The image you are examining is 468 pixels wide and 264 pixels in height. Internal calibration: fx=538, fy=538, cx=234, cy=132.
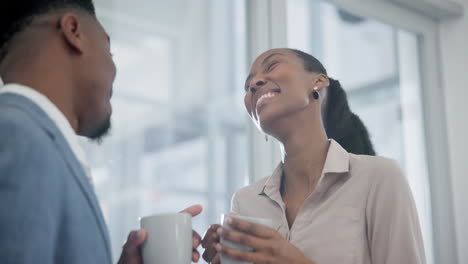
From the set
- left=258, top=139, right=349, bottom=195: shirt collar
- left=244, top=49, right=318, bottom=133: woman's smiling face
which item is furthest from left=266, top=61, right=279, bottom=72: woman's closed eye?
left=258, top=139, right=349, bottom=195: shirt collar

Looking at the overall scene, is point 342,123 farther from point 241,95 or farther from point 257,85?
point 241,95

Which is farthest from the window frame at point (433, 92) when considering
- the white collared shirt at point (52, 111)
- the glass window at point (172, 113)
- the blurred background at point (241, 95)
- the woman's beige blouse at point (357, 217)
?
the white collared shirt at point (52, 111)

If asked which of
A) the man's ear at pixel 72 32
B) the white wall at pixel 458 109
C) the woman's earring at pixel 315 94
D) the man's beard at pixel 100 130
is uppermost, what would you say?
the man's ear at pixel 72 32

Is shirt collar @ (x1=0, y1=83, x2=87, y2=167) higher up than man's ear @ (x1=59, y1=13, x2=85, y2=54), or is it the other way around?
man's ear @ (x1=59, y1=13, x2=85, y2=54)

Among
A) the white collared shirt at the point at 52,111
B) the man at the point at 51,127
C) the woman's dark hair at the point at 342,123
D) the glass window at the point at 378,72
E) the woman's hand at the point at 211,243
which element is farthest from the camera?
the glass window at the point at 378,72

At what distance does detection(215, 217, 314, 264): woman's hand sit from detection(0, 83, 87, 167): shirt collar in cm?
34

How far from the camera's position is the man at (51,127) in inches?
26.2

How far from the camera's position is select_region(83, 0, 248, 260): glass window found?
1667 millimetres

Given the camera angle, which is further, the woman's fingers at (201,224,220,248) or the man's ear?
the woman's fingers at (201,224,220,248)

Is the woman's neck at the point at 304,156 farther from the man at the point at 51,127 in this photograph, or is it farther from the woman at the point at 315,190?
the man at the point at 51,127

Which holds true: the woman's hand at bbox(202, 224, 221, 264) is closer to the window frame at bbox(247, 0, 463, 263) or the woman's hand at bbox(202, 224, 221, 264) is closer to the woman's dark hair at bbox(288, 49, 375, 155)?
the woman's dark hair at bbox(288, 49, 375, 155)

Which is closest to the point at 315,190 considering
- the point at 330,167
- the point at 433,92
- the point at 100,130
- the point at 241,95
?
the point at 330,167

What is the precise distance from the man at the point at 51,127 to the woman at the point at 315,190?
1.14 ft

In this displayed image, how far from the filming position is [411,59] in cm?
278
